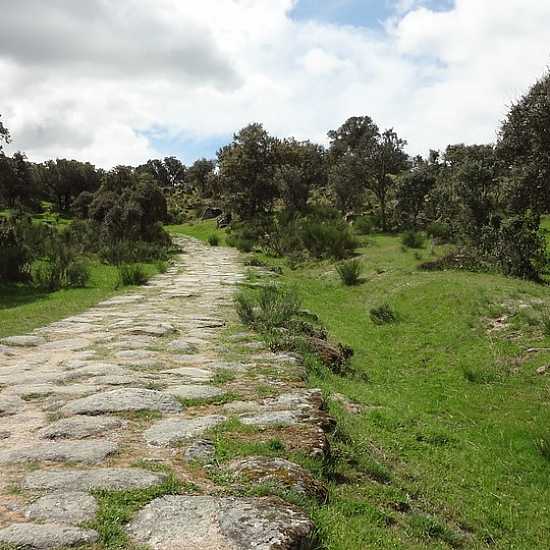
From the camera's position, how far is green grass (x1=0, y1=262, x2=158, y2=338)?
7707mm

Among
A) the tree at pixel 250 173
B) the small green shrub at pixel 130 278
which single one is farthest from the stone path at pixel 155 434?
the tree at pixel 250 173

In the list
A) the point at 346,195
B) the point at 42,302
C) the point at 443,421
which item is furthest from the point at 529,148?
the point at 346,195

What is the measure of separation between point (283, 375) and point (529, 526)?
2.30 metres

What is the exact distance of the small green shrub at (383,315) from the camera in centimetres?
962

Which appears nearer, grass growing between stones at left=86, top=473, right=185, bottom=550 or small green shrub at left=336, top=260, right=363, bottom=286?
grass growing between stones at left=86, top=473, right=185, bottom=550

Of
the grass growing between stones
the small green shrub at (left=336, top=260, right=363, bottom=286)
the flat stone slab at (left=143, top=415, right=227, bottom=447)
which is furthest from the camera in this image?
the small green shrub at (left=336, top=260, right=363, bottom=286)

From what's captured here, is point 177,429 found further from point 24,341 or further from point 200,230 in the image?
point 200,230

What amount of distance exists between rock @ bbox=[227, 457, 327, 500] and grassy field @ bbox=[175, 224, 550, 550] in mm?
132

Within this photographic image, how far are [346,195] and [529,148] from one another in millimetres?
19396

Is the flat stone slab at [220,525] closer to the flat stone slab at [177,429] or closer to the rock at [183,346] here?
the flat stone slab at [177,429]

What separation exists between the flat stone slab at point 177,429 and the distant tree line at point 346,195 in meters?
10.8

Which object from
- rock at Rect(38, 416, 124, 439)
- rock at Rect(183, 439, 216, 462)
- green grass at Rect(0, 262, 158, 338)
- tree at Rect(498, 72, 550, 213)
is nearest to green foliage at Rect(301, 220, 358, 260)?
tree at Rect(498, 72, 550, 213)

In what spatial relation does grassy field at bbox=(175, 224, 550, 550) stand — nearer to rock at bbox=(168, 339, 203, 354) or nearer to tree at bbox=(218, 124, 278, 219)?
rock at bbox=(168, 339, 203, 354)

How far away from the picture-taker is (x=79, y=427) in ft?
11.9
